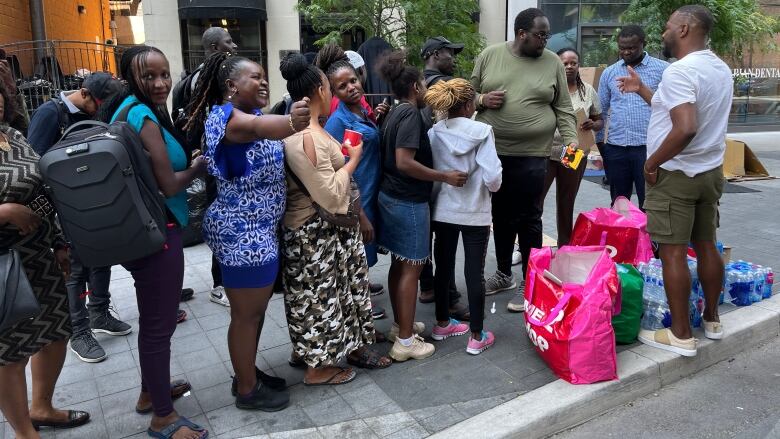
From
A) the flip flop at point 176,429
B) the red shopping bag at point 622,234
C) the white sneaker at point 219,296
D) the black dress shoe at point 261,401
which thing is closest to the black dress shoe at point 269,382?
the black dress shoe at point 261,401

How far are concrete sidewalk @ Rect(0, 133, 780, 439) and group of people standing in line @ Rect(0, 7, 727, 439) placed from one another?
107 millimetres

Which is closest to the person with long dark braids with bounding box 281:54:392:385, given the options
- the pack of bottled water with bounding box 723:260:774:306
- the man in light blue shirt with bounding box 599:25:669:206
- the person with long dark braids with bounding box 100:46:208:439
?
the person with long dark braids with bounding box 100:46:208:439

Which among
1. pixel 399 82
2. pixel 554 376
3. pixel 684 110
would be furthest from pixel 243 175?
pixel 684 110

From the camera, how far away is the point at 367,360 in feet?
11.9

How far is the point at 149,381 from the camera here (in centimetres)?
286

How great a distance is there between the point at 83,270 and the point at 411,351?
2.18 meters

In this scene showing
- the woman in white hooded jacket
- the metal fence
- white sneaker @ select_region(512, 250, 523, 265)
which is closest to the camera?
the woman in white hooded jacket

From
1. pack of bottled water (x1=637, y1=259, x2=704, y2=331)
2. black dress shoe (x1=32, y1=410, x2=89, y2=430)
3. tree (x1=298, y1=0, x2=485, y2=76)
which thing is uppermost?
tree (x1=298, y1=0, x2=485, y2=76)

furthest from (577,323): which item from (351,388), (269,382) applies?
(269,382)

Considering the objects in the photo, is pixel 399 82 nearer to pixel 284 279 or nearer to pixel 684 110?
pixel 284 279

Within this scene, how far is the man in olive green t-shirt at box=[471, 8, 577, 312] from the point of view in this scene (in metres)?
4.36

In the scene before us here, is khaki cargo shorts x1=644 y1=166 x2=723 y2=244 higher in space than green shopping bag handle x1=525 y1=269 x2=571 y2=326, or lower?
higher

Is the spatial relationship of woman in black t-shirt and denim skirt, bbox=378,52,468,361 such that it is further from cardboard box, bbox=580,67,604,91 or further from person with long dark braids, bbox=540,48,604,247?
cardboard box, bbox=580,67,604,91

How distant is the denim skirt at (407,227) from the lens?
363 cm
